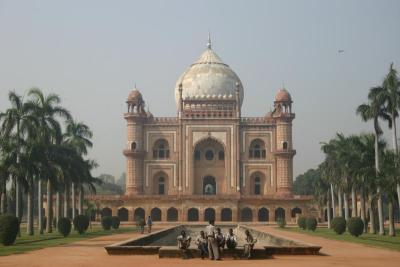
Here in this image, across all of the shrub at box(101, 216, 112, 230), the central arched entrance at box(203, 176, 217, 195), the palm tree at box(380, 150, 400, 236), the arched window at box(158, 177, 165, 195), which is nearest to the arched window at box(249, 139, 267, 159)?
the central arched entrance at box(203, 176, 217, 195)

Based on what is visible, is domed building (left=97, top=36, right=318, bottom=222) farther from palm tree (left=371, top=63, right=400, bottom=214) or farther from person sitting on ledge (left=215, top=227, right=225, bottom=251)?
person sitting on ledge (left=215, top=227, right=225, bottom=251)

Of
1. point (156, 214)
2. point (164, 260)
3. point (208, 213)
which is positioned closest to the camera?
point (164, 260)

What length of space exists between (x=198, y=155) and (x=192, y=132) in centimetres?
240

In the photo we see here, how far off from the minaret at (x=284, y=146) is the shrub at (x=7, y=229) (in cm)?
3491

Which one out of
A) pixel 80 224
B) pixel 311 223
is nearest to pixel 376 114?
pixel 311 223

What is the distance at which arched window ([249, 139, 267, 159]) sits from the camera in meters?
55.9

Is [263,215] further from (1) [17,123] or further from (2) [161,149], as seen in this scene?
(1) [17,123]

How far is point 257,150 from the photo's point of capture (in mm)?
56125

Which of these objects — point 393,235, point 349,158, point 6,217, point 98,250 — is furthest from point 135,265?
point 349,158

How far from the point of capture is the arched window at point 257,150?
183 feet

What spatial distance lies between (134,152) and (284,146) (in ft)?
43.8

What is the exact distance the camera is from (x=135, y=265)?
538 inches

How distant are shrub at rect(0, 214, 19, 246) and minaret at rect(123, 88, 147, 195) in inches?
1295

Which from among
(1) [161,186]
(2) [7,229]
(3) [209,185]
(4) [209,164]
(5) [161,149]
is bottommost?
(2) [7,229]
